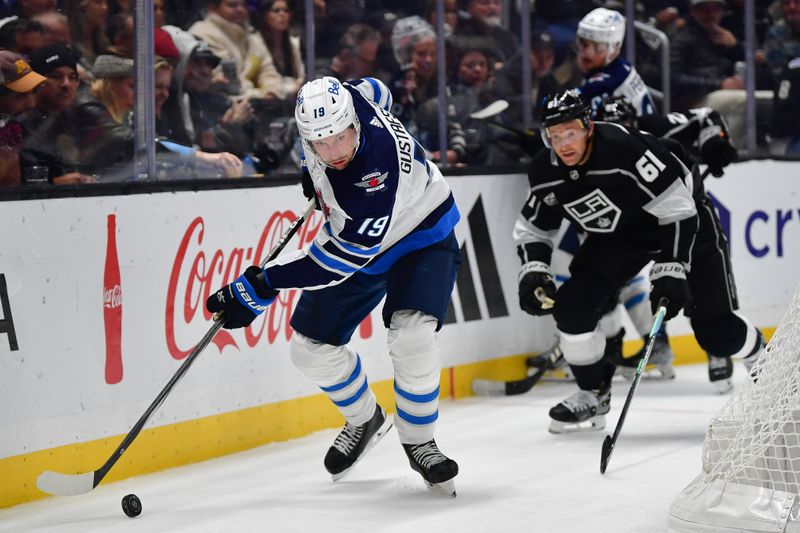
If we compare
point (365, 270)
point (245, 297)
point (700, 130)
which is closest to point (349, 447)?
point (365, 270)

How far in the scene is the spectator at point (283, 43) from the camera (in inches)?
199

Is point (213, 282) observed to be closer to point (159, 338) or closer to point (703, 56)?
point (159, 338)

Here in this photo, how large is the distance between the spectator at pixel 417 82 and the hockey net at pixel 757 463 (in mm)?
2689

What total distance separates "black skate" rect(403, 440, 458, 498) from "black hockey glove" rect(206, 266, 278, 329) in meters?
0.64

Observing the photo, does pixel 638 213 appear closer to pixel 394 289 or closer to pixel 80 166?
pixel 394 289

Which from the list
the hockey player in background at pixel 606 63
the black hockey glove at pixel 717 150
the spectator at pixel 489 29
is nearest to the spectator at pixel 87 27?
the spectator at pixel 489 29

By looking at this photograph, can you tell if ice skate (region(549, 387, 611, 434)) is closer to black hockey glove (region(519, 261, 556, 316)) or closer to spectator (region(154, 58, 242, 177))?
black hockey glove (region(519, 261, 556, 316))

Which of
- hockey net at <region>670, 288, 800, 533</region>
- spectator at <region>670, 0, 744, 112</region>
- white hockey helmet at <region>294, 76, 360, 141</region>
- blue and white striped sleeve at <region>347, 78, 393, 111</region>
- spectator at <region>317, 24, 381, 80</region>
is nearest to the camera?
hockey net at <region>670, 288, 800, 533</region>

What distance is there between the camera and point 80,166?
4.20 metres

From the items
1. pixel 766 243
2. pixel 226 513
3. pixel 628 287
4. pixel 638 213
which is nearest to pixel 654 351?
pixel 628 287

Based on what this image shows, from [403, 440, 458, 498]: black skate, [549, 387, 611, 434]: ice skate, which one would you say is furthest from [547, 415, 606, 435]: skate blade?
[403, 440, 458, 498]: black skate

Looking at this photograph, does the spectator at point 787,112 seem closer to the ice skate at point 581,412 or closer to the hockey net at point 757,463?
the ice skate at point 581,412

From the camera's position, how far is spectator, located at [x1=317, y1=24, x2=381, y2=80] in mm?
5312

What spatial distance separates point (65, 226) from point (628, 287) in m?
2.98
